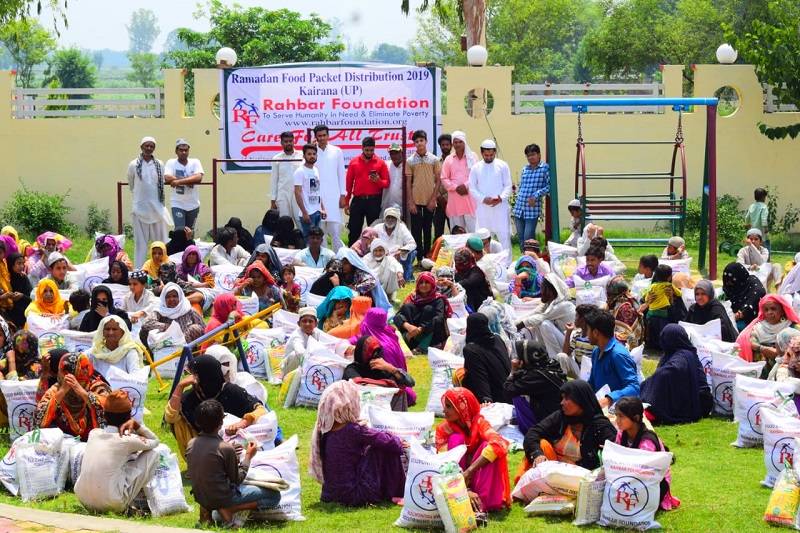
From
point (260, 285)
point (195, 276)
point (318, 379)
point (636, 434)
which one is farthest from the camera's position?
point (195, 276)

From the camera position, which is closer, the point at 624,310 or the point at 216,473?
the point at 216,473

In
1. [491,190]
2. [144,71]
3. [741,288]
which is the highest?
[144,71]

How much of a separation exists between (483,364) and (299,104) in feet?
34.0

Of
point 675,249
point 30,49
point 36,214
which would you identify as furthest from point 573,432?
point 30,49

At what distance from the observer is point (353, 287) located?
540 inches

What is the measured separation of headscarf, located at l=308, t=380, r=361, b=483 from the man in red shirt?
846 cm

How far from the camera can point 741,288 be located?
12742 millimetres

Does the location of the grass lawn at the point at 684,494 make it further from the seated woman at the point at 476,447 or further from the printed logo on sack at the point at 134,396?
the printed logo on sack at the point at 134,396

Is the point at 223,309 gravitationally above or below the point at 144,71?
below

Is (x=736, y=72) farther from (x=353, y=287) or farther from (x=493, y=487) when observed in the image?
(x=493, y=487)

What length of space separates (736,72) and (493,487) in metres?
14.1

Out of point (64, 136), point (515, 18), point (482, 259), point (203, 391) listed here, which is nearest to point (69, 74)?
point (515, 18)

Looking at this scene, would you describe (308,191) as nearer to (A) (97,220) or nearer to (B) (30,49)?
(A) (97,220)

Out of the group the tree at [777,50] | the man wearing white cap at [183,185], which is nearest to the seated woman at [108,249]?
the man wearing white cap at [183,185]
